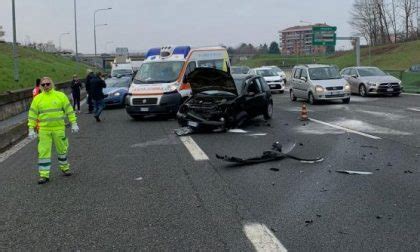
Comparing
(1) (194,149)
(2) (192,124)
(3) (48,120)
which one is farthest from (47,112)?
(2) (192,124)

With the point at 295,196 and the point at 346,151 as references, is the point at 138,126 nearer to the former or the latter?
the point at 346,151

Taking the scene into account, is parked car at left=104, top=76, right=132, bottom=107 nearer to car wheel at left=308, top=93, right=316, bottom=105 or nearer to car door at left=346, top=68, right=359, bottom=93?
car wheel at left=308, top=93, right=316, bottom=105

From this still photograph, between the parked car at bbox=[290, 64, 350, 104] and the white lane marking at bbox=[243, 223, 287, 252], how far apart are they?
55.8 ft

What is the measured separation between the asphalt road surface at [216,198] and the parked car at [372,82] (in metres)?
13.7

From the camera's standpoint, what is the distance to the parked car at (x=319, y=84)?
2178 cm

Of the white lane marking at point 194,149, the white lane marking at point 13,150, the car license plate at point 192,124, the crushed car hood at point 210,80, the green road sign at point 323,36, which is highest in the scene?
the green road sign at point 323,36

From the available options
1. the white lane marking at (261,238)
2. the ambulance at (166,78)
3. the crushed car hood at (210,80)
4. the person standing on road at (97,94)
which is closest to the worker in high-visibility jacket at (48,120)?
the white lane marking at (261,238)

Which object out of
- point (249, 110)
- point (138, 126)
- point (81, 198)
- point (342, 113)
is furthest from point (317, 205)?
point (342, 113)

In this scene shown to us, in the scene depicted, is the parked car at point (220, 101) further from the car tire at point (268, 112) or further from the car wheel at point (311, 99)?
the car wheel at point (311, 99)

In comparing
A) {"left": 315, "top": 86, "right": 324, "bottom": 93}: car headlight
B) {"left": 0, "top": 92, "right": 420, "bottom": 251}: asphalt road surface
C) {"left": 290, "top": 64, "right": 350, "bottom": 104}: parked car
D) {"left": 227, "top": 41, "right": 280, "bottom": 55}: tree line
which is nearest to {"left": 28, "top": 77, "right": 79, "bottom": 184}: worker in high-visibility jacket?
{"left": 0, "top": 92, "right": 420, "bottom": 251}: asphalt road surface

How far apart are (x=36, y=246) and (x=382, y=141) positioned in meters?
8.52

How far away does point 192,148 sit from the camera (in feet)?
37.0

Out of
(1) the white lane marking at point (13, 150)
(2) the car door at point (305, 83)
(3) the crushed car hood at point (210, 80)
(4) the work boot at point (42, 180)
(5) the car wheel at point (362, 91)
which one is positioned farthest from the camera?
(5) the car wheel at point (362, 91)

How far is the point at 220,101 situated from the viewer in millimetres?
14289
